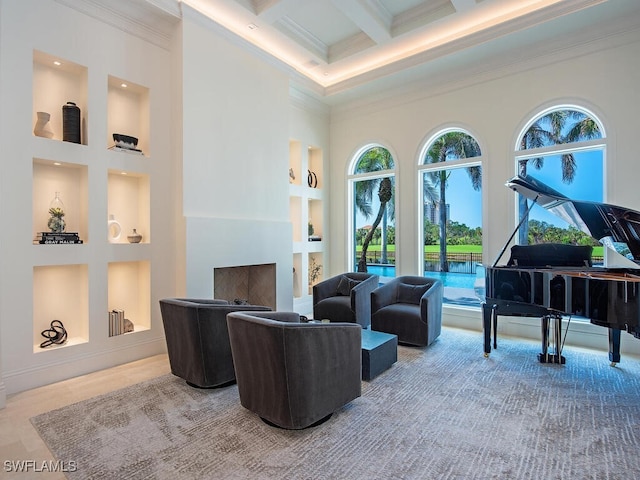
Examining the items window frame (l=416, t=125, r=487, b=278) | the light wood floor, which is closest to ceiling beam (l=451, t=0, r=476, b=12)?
window frame (l=416, t=125, r=487, b=278)

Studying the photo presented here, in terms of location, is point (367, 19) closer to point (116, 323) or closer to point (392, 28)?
point (392, 28)

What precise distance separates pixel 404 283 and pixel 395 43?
11.8 ft

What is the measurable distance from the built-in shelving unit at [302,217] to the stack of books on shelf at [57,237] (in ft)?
11.4

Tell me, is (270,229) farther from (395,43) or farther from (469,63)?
(469,63)

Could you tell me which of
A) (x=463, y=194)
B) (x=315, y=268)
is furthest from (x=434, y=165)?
(x=315, y=268)

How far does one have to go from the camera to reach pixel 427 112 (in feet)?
19.3

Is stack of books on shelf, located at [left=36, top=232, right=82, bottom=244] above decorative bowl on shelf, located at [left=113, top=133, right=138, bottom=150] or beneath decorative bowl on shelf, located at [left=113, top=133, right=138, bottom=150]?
beneath

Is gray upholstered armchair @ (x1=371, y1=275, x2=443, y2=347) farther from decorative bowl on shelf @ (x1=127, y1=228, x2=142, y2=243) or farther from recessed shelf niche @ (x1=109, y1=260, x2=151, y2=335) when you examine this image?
decorative bowl on shelf @ (x1=127, y1=228, x2=142, y2=243)

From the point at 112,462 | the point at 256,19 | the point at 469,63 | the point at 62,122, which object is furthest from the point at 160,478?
the point at 469,63

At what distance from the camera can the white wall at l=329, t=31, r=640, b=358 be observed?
170 inches

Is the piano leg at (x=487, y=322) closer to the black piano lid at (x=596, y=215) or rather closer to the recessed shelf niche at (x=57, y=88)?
the black piano lid at (x=596, y=215)

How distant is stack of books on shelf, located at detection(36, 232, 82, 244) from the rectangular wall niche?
6.36 feet

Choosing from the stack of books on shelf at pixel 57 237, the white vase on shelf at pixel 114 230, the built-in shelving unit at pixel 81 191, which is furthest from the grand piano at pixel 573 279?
the stack of books on shelf at pixel 57 237

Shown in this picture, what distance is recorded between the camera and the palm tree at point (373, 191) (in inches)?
258
